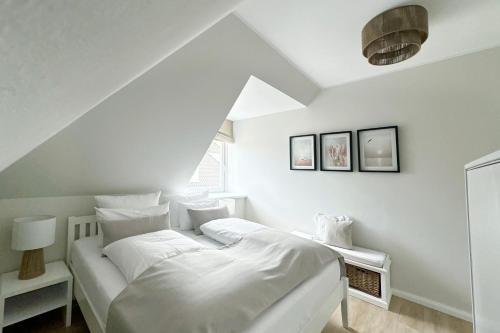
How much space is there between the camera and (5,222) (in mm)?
1823

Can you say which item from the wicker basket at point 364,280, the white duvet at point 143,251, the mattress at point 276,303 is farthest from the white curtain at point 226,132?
the wicker basket at point 364,280

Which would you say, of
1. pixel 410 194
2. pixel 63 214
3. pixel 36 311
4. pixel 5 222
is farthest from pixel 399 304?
pixel 5 222

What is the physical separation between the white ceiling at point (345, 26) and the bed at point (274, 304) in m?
1.93

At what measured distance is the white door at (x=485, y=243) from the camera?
612mm

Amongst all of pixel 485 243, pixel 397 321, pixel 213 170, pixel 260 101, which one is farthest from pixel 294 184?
pixel 485 243

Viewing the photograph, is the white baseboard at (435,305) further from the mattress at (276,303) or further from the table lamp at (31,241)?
the table lamp at (31,241)

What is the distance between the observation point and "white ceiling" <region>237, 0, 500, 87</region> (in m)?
1.48

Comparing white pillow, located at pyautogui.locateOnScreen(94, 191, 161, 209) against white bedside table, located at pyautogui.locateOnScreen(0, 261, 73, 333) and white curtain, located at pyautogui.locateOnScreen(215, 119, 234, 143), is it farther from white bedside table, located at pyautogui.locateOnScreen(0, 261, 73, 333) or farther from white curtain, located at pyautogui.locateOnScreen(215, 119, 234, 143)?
white curtain, located at pyautogui.locateOnScreen(215, 119, 234, 143)

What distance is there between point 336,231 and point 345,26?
210cm

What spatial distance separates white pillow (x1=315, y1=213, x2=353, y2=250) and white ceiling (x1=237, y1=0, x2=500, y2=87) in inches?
70.8

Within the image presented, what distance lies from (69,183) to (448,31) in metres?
3.65

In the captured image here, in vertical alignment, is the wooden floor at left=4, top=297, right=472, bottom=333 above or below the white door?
below

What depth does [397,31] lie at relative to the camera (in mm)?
1481

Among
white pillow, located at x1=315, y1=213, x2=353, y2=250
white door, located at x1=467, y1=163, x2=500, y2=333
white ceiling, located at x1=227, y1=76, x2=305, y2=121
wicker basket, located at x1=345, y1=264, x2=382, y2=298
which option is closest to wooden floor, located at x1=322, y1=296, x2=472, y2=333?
wicker basket, located at x1=345, y1=264, x2=382, y2=298
